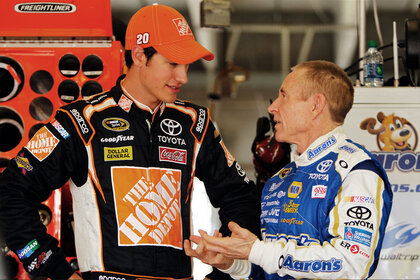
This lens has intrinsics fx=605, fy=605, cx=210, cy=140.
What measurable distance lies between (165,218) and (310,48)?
713 cm

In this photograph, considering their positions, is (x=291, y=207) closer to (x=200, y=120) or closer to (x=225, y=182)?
(x=225, y=182)

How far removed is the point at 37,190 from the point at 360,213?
114cm

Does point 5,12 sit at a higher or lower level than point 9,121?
higher

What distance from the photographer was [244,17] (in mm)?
8977

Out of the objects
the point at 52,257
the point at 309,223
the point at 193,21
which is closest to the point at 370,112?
the point at 309,223

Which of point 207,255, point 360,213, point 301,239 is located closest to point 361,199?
point 360,213

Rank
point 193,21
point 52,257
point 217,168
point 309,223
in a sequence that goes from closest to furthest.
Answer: point 309,223
point 52,257
point 217,168
point 193,21

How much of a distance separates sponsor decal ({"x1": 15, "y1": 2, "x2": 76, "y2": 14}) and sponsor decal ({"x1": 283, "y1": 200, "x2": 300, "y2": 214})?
1507 millimetres

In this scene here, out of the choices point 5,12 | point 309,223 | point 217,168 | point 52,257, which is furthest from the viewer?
point 5,12

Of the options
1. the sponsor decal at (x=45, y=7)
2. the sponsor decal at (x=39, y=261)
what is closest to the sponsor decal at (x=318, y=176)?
the sponsor decal at (x=39, y=261)

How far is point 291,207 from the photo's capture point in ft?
6.88

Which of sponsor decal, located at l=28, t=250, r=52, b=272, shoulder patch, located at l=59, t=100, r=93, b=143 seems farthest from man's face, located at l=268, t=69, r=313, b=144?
sponsor decal, located at l=28, t=250, r=52, b=272

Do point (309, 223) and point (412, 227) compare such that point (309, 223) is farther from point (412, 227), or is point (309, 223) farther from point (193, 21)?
point (193, 21)

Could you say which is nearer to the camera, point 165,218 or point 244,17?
point 165,218
